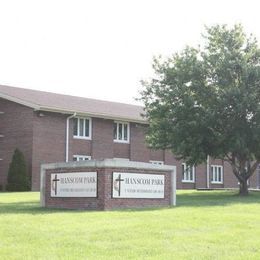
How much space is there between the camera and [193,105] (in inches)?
1168

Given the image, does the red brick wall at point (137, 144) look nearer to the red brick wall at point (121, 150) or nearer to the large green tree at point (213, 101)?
the red brick wall at point (121, 150)

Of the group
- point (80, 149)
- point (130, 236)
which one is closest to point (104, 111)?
point (80, 149)

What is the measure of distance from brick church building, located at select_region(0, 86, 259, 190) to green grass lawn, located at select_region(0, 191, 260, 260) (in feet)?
67.3

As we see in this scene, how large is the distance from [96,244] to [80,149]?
1187 inches

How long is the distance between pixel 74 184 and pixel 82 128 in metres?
21.4

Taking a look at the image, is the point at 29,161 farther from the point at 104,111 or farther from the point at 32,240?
the point at 32,240

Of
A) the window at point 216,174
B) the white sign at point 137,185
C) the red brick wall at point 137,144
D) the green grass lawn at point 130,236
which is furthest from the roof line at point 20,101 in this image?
the green grass lawn at point 130,236

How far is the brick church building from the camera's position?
38.1m

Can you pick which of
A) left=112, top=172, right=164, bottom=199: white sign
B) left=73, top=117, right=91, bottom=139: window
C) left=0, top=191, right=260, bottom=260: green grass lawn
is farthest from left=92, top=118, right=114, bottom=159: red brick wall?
left=0, top=191, right=260, bottom=260: green grass lawn

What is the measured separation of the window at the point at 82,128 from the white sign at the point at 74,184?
2020cm

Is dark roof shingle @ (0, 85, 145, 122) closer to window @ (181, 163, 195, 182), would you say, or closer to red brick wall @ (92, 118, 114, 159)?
red brick wall @ (92, 118, 114, 159)

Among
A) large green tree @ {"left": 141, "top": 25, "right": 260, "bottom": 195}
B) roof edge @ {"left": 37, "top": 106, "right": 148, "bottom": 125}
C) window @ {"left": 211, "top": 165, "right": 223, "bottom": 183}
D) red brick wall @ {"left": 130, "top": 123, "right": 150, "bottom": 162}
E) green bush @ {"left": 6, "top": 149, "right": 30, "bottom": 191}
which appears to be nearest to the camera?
large green tree @ {"left": 141, "top": 25, "right": 260, "bottom": 195}

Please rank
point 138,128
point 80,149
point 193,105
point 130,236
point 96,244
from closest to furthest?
point 96,244, point 130,236, point 193,105, point 80,149, point 138,128

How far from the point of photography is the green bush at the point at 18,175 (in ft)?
120
